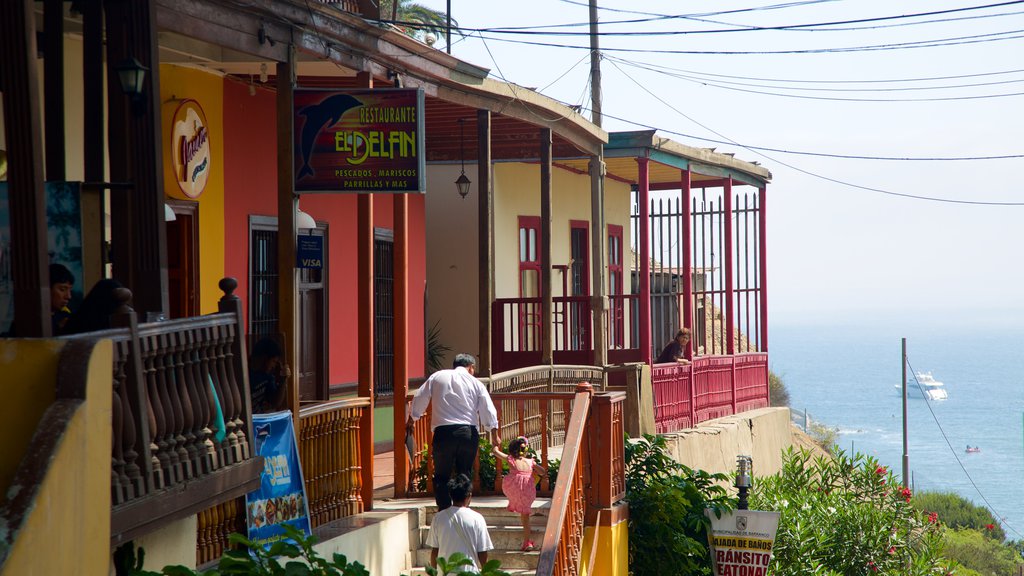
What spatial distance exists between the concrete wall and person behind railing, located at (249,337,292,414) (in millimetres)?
8244

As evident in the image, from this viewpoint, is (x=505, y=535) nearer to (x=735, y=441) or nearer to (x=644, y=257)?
(x=644, y=257)

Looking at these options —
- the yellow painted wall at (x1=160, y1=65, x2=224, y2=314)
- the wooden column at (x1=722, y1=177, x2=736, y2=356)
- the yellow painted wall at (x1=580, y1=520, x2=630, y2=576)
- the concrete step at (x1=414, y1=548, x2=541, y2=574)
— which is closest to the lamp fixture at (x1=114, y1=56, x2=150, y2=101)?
the yellow painted wall at (x1=160, y1=65, x2=224, y2=314)

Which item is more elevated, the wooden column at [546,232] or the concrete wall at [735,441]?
the wooden column at [546,232]

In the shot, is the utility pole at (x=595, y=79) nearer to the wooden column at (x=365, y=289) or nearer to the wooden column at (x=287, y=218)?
the wooden column at (x=365, y=289)

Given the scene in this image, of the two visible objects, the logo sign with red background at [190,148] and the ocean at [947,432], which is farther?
the ocean at [947,432]

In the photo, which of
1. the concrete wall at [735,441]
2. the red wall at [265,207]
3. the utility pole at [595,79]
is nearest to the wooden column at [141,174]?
the red wall at [265,207]

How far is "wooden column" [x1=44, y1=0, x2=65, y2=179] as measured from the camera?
8.12 metres

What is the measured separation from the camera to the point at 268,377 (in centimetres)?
890

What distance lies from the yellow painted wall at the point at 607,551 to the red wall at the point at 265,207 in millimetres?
4329

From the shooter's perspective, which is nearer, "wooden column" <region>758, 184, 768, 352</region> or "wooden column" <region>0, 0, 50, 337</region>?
"wooden column" <region>0, 0, 50, 337</region>

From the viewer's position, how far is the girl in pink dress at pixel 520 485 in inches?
416

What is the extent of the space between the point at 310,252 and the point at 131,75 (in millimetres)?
4396

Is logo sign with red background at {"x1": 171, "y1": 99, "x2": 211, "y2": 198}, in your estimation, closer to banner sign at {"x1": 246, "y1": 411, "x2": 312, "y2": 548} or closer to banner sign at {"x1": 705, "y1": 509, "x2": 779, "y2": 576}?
banner sign at {"x1": 246, "y1": 411, "x2": 312, "y2": 548}

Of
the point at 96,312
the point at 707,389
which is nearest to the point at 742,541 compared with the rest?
the point at 96,312
